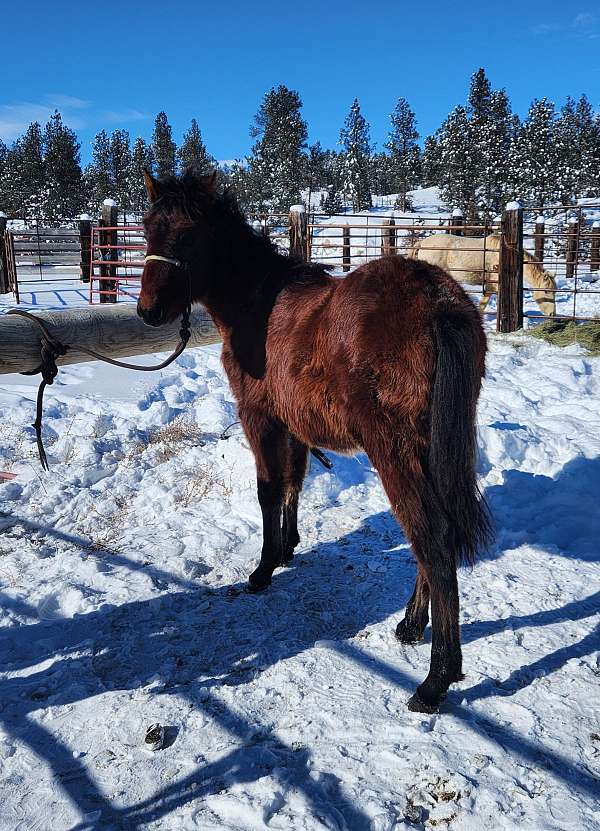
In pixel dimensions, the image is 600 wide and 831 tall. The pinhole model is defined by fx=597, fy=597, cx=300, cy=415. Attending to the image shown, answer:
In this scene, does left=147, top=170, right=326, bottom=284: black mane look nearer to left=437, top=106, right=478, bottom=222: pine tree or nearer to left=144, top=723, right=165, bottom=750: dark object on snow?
left=144, top=723, right=165, bottom=750: dark object on snow

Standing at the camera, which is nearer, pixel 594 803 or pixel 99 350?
pixel 594 803

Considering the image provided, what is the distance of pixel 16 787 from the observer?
2.11 meters

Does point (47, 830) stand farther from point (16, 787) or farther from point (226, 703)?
point (226, 703)

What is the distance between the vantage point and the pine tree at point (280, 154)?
50.6m

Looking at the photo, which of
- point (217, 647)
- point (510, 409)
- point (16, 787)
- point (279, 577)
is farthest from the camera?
point (510, 409)

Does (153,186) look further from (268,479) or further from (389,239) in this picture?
(389,239)

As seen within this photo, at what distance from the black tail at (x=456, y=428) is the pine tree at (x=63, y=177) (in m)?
57.3

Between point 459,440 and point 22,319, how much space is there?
95.0 inches

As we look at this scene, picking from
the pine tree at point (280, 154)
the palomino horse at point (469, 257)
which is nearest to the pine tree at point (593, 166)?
the pine tree at point (280, 154)

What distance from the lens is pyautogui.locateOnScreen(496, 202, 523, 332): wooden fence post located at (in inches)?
434

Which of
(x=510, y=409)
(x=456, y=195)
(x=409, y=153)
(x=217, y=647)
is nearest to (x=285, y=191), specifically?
(x=456, y=195)

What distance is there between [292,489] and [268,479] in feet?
0.90

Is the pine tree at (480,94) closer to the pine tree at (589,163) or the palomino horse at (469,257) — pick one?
the pine tree at (589,163)

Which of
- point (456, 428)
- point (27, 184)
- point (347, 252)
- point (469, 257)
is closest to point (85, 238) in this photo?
point (347, 252)
